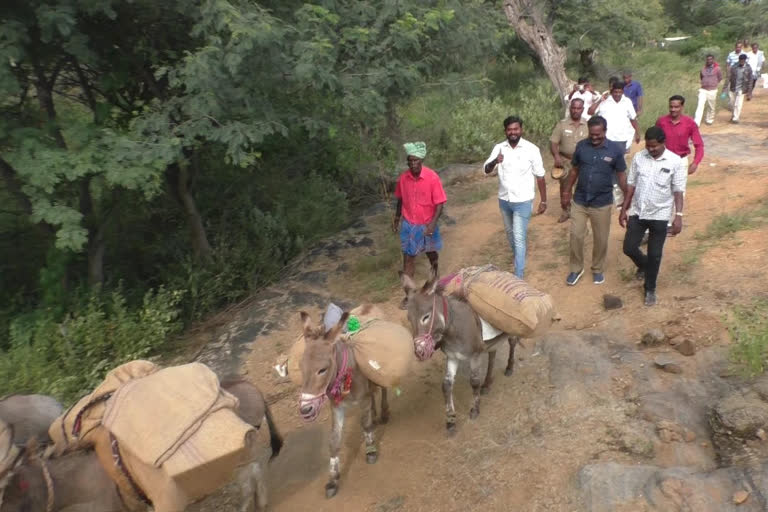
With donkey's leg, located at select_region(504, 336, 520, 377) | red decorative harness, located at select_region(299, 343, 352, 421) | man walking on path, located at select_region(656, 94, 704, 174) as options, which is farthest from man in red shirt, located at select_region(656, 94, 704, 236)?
red decorative harness, located at select_region(299, 343, 352, 421)

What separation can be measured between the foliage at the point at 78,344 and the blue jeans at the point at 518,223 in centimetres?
442

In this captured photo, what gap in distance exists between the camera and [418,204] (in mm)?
6141

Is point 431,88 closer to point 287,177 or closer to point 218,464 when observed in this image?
point 287,177

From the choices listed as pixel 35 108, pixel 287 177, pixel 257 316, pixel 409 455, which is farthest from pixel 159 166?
pixel 287 177

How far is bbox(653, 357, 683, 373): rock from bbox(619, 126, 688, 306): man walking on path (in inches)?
48.1

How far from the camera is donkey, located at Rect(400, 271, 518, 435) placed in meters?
3.93

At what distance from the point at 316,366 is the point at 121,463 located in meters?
1.26

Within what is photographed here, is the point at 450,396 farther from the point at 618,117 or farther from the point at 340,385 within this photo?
the point at 618,117

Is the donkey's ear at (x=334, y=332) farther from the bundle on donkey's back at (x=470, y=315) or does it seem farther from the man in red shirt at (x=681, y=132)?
the man in red shirt at (x=681, y=132)

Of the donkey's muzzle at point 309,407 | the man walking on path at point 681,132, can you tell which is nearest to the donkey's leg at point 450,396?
the donkey's muzzle at point 309,407

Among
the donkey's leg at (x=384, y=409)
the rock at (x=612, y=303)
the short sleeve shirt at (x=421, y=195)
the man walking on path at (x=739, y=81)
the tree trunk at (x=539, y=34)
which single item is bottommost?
the donkey's leg at (x=384, y=409)

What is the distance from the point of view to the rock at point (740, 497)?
3018 millimetres

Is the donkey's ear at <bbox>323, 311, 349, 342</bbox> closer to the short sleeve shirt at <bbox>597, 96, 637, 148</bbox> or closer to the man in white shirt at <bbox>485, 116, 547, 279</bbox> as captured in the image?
the man in white shirt at <bbox>485, 116, 547, 279</bbox>

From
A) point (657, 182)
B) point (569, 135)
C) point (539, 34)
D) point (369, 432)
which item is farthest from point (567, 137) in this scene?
point (539, 34)
